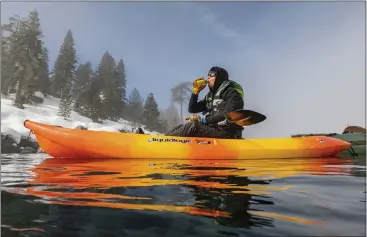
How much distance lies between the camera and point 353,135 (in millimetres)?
9047

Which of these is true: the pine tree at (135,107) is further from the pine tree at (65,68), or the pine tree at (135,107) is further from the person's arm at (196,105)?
the person's arm at (196,105)

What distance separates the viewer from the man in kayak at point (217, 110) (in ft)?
22.6

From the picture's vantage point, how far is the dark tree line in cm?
2403

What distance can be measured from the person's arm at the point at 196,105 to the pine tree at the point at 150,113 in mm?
21092

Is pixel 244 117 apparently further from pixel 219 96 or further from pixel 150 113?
pixel 150 113

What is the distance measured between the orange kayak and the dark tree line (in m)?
19.2

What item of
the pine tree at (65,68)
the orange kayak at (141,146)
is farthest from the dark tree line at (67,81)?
the orange kayak at (141,146)

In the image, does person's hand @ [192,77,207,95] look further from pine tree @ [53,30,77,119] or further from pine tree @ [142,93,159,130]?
pine tree @ [53,30,77,119]

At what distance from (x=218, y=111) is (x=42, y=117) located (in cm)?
2065

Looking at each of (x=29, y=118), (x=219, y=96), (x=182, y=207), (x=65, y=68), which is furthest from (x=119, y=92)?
(x=182, y=207)

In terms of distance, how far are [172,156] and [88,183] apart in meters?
3.08

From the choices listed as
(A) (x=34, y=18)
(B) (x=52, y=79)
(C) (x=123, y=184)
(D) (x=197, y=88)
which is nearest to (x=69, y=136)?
(D) (x=197, y=88)

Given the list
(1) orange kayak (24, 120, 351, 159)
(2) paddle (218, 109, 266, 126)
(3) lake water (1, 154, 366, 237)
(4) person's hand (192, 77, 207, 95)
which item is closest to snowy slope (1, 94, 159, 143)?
(1) orange kayak (24, 120, 351, 159)

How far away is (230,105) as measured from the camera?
679 cm
